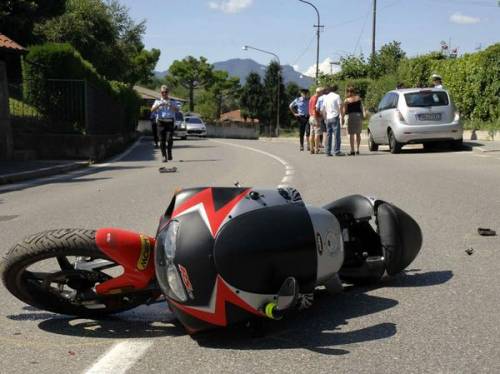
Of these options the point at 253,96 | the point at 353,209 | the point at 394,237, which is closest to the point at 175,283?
the point at 353,209

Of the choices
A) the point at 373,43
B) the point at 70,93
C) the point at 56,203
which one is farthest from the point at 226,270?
the point at 373,43

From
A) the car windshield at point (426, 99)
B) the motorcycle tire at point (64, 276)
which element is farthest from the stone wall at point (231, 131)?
the motorcycle tire at point (64, 276)

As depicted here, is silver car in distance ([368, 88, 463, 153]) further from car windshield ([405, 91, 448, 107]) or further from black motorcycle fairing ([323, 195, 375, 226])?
black motorcycle fairing ([323, 195, 375, 226])

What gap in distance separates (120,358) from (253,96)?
10315 centimetres

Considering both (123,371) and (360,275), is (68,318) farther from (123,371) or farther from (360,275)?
(360,275)

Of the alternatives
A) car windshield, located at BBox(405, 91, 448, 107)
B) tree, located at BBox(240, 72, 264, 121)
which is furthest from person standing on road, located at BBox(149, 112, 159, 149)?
tree, located at BBox(240, 72, 264, 121)

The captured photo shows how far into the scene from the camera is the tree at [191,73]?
111 m

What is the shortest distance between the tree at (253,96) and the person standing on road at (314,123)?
84992 millimetres

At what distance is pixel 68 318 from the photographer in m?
4.19

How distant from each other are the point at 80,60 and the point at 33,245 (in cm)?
1826

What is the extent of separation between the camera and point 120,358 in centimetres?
349

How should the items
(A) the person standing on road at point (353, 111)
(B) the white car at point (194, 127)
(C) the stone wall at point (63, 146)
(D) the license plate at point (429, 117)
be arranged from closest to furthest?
1. (D) the license plate at point (429, 117)
2. (A) the person standing on road at point (353, 111)
3. (C) the stone wall at point (63, 146)
4. (B) the white car at point (194, 127)

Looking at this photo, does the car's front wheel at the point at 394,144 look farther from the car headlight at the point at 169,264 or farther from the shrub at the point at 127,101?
the shrub at the point at 127,101

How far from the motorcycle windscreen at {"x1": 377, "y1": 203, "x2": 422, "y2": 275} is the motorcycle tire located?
5.37ft
